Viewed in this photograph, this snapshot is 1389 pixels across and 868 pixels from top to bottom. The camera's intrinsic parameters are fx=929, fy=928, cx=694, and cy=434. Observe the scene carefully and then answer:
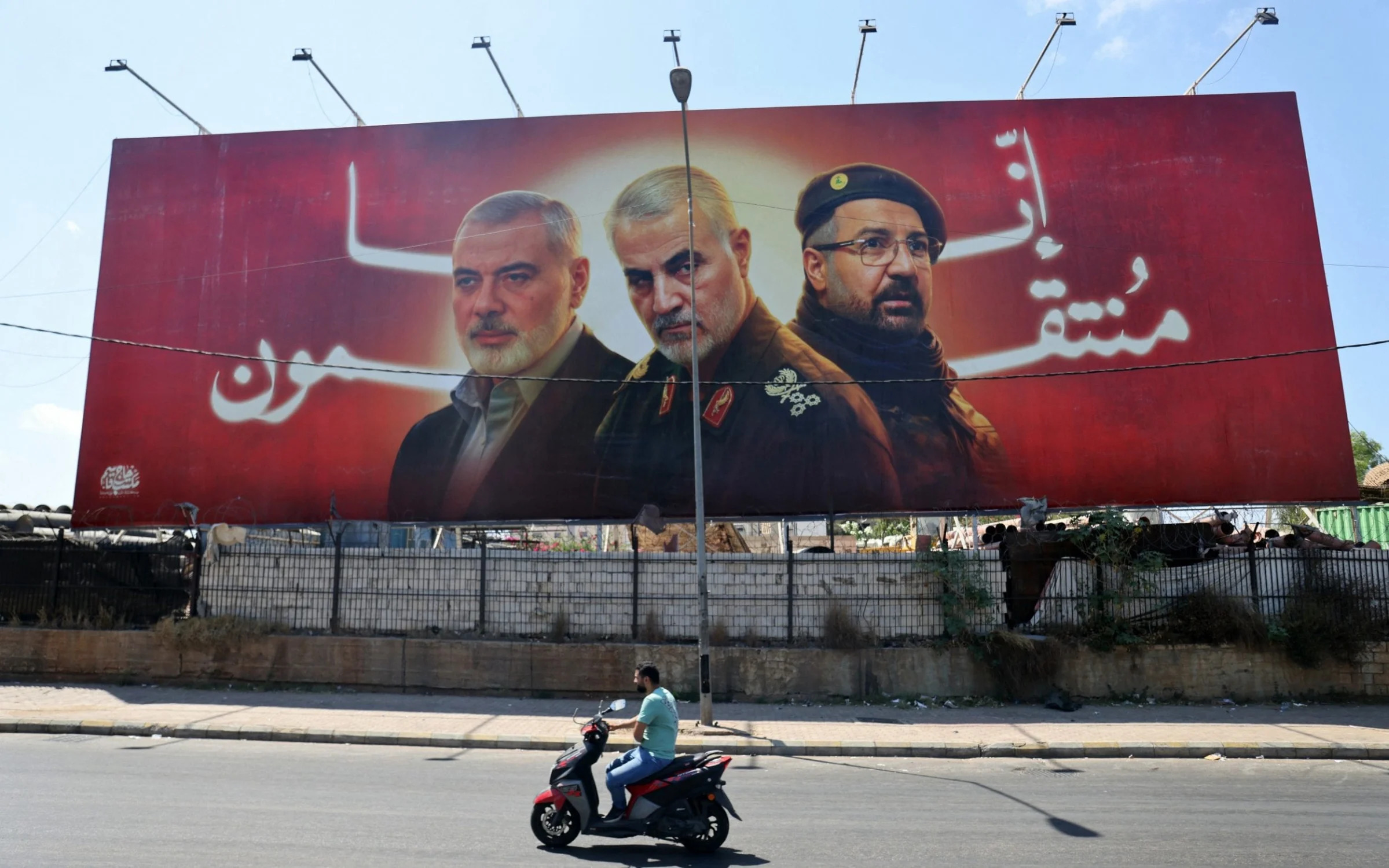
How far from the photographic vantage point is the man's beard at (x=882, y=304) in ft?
75.9

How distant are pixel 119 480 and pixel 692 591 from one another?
56.9 ft

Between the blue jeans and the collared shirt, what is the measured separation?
56.7ft

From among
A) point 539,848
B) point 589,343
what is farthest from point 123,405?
point 539,848

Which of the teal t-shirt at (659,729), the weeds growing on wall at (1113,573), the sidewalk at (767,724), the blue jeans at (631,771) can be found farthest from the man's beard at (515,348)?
the blue jeans at (631,771)

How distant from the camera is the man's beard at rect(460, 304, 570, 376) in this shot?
23922mm

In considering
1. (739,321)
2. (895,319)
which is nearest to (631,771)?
(739,321)

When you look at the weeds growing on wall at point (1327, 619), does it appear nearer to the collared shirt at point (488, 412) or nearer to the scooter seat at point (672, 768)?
the scooter seat at point (672, 768)

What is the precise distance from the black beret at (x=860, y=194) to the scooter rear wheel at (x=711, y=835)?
61.8 ft

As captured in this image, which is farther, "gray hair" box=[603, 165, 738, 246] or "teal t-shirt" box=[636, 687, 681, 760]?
"gray hair" box=[603, 165, 738, 246]

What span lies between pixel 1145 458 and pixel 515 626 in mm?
→ 15594

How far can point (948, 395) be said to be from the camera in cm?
2270

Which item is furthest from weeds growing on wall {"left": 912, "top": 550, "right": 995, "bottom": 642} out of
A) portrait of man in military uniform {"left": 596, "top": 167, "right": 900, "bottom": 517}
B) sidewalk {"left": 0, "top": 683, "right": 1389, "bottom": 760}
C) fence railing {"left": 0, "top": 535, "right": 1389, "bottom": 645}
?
portrait of man in military uniform {"left": 596, "top": 167, "right": 900, "bottom": 517}

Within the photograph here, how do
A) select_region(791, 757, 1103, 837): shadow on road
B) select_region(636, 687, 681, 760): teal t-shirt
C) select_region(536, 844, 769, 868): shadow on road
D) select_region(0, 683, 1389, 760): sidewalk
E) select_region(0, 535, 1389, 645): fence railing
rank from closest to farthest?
select_region(536, 844, 769, 868): shadow on road < select_region(636, 687, 681, 760): teal t-shirt < select_region(791, 757, 1103, 837): shadow on road < select_region(0, 683, 1389, 760): sidewalk < select_region(0, 535, 1389, 645): fence railing

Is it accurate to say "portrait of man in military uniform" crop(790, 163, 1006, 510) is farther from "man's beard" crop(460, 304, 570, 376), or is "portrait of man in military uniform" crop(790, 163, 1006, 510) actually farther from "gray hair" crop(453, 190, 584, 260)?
"man's beard" crop(460, 304, 570, 376)
